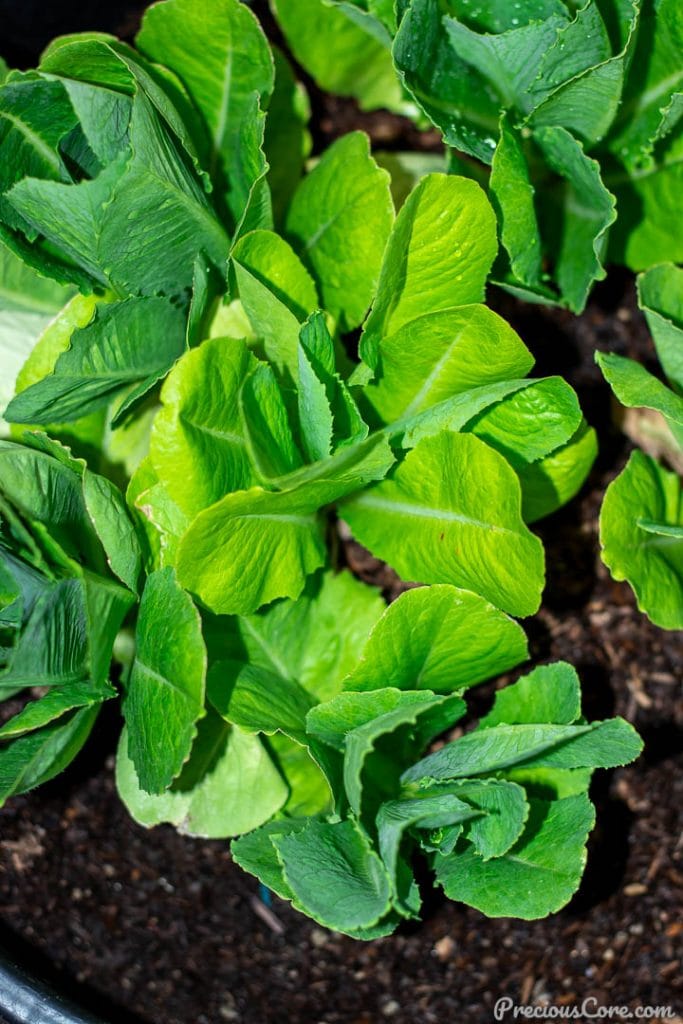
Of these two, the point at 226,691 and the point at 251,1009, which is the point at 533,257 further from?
the point at 251,1009

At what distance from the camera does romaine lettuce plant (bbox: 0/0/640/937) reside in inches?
31.3

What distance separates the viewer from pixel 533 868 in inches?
34.2

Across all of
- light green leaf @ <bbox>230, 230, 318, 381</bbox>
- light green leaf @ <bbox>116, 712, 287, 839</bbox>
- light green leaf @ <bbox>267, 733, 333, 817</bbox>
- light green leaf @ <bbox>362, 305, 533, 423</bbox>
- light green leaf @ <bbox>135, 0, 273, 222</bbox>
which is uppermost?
light green leaf @ <bbox>135, 0, 273, 222</bbox>

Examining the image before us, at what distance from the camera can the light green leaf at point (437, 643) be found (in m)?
0.81

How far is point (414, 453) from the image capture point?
88 cm

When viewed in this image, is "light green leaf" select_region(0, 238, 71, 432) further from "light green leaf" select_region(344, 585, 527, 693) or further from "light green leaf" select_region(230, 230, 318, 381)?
"light green leaf" select_region(344, 585, 527, 693)

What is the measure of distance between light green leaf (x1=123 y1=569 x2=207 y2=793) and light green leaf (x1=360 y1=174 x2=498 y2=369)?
0.26m

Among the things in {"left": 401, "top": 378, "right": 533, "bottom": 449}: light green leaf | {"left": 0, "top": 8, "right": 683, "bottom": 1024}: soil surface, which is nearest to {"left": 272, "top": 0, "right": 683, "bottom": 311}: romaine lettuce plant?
{"left": 401, "top": 378, "right": 533, "bottom": 449}: light green leaf

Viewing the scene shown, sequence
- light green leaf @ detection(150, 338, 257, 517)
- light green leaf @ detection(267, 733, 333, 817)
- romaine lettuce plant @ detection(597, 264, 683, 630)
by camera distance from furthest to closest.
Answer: light green leaf @ detection(267, 733, 333, 817), romaine lettuce plant @ detection(597, 264, 683, 630), light green leaf @ detection(150, 338, 257, 517)

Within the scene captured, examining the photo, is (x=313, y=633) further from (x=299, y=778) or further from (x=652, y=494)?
(x=652, y=494)

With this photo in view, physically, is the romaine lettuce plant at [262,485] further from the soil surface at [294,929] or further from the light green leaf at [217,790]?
the soil surface at [294,929]

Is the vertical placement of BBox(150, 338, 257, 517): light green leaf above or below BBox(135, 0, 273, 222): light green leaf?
below

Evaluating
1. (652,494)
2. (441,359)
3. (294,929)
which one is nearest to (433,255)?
(441,359)

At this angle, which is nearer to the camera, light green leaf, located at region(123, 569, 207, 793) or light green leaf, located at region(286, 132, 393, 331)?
light green leaf, located at region(123, 569, 207, 793)
